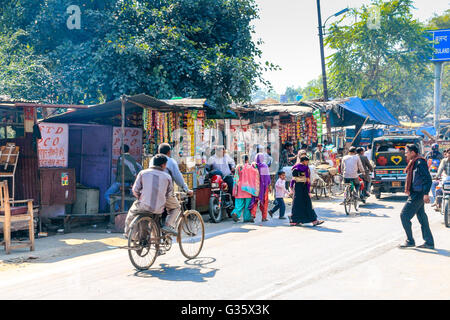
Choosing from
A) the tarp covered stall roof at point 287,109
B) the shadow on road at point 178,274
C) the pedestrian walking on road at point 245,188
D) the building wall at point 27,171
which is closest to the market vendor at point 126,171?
the building wall at point 27,171

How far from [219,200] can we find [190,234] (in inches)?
190

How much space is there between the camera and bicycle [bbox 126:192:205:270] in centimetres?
722

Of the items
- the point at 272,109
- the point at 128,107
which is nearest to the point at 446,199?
the point at 128,107

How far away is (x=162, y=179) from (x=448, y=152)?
8.29 m

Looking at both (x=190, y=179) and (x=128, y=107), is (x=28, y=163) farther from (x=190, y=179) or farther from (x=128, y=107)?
(x=190, y=179)

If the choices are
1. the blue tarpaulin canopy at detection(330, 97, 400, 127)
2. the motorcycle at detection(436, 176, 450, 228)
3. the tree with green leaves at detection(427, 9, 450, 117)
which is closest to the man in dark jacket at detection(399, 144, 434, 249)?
the motorcycle at detection(436, 176, 450, 228)

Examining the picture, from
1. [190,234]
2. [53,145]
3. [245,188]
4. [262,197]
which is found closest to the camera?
[190,234]

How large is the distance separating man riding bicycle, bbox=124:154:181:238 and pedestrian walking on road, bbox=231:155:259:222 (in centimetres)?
530

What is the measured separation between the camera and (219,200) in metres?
13.1

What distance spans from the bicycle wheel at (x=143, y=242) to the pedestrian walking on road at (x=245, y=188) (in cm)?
555

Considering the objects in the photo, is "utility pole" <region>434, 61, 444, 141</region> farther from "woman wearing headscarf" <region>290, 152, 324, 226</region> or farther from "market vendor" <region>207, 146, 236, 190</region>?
"woman wearing headscarf" <region>290, 152, 324, 226</region>

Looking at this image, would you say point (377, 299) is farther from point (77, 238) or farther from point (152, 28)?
point (152, 28)
